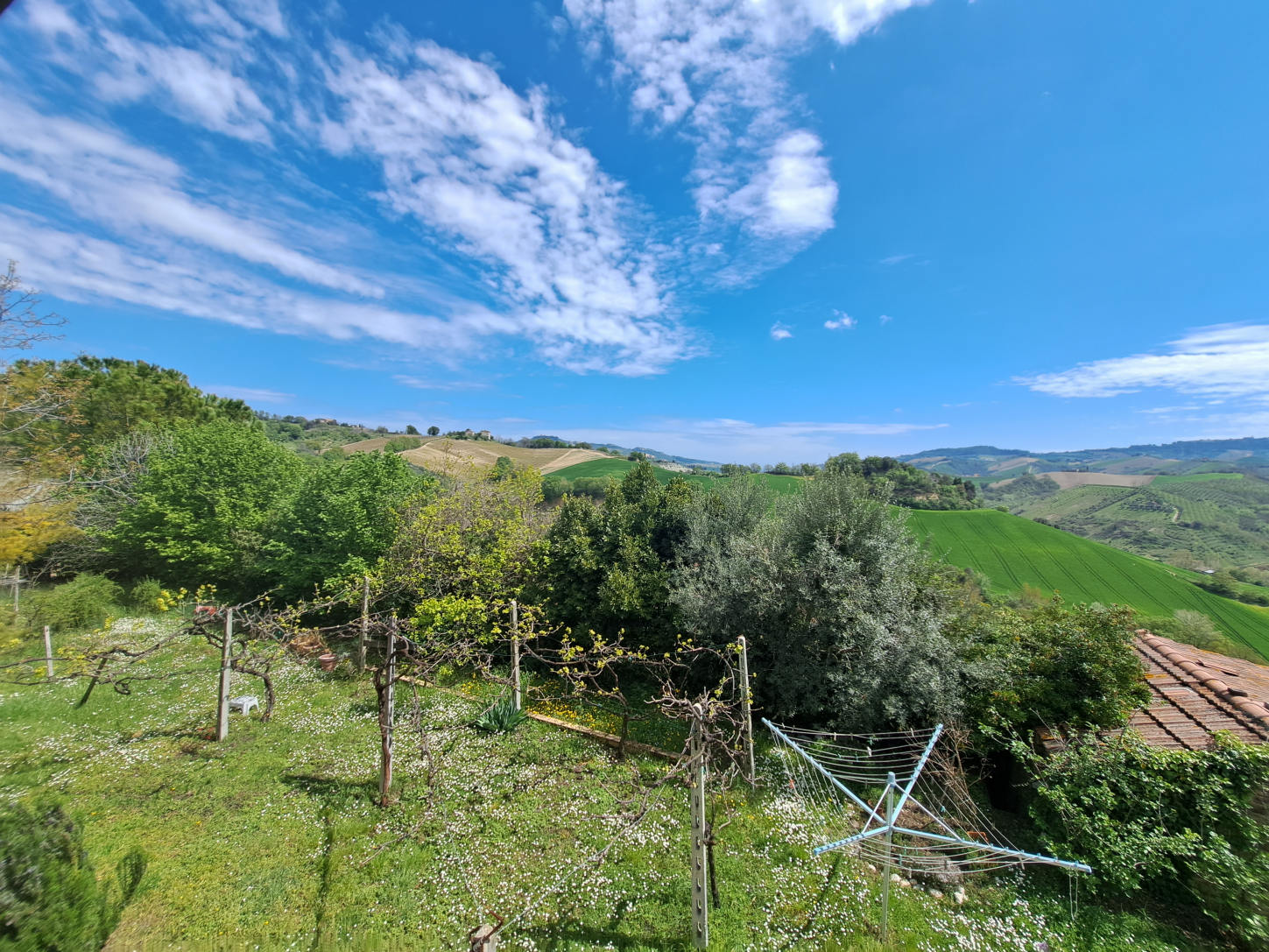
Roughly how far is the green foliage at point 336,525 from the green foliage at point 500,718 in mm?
7659

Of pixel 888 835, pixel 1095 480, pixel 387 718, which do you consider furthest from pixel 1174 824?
pixel 1095 480

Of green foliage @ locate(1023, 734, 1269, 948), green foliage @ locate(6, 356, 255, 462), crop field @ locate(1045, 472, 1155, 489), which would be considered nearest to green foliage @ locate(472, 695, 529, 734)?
green foliage @ locate(1023, 734, 1269, 948)

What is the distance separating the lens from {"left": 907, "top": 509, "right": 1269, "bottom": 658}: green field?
22.3m

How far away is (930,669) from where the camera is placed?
720 centimetres

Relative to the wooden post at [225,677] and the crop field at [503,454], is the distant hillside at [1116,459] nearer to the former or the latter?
the crop field at [503,454]

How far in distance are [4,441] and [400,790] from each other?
1666 centimetres

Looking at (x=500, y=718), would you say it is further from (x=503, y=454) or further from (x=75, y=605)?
(x=503, y=454)

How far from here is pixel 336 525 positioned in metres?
14.2

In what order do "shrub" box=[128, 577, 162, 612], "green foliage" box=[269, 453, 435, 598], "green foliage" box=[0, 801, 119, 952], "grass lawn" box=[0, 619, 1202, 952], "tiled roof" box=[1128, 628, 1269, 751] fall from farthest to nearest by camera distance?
→ "shrub" box=[128, 577, 162, 612] < "green foliage" box=[269, 453, 435, 598] < "tiled roof" box=[1128, 628, 1269, 751] < "grass lawn" box=[0, 619, 1202, 952] < "green foliage" box=[0, 801, 119, 952]

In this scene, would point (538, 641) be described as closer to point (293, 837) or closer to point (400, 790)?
point (400, 790)

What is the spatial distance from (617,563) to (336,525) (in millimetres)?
9872

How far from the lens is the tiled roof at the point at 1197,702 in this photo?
5.93 metres

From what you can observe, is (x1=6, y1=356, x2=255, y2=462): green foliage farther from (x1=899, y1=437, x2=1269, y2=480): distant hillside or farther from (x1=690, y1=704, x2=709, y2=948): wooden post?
(x1=899, y1=437, x2=1269, y2=480): distant hillside

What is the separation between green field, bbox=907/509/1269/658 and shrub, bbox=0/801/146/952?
23361 mm
